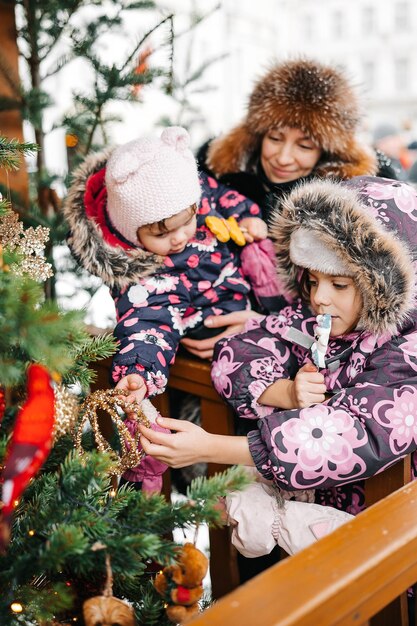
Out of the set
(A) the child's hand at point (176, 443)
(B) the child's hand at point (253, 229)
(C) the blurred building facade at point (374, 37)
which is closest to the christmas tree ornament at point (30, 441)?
(A) the child's hand at point (176, 443)

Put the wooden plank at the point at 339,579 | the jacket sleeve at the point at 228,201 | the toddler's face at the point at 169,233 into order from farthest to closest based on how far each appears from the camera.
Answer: the jacket sleeve at the point at 228,201 < the toddler's face at the point at 169,233 < the wooden plank at the point at 339,579

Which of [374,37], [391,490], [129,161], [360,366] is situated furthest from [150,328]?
[374,37]

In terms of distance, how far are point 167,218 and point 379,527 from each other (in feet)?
2.65

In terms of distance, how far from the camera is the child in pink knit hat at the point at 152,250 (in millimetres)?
1290

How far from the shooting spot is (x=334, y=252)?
43.6 inches

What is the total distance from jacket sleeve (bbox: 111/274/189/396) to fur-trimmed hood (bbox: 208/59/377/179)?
1.79ft

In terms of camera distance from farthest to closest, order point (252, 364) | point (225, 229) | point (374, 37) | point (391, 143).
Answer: point (374, 37) < point (391, 143) < point (225, 229) < point (252, 364)

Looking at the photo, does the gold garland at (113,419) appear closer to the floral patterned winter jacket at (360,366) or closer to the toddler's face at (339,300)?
the floral patterned winter jacket at (360,366)

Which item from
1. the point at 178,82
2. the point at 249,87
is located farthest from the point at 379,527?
the point at 178,82

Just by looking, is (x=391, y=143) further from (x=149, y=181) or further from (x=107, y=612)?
(x=107, y=612)

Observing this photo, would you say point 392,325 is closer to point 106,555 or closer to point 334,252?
point 334,252

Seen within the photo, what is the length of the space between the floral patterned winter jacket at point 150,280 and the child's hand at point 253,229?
0.19 ft

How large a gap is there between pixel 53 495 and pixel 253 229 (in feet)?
2.86

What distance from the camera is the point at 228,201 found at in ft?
5.30
